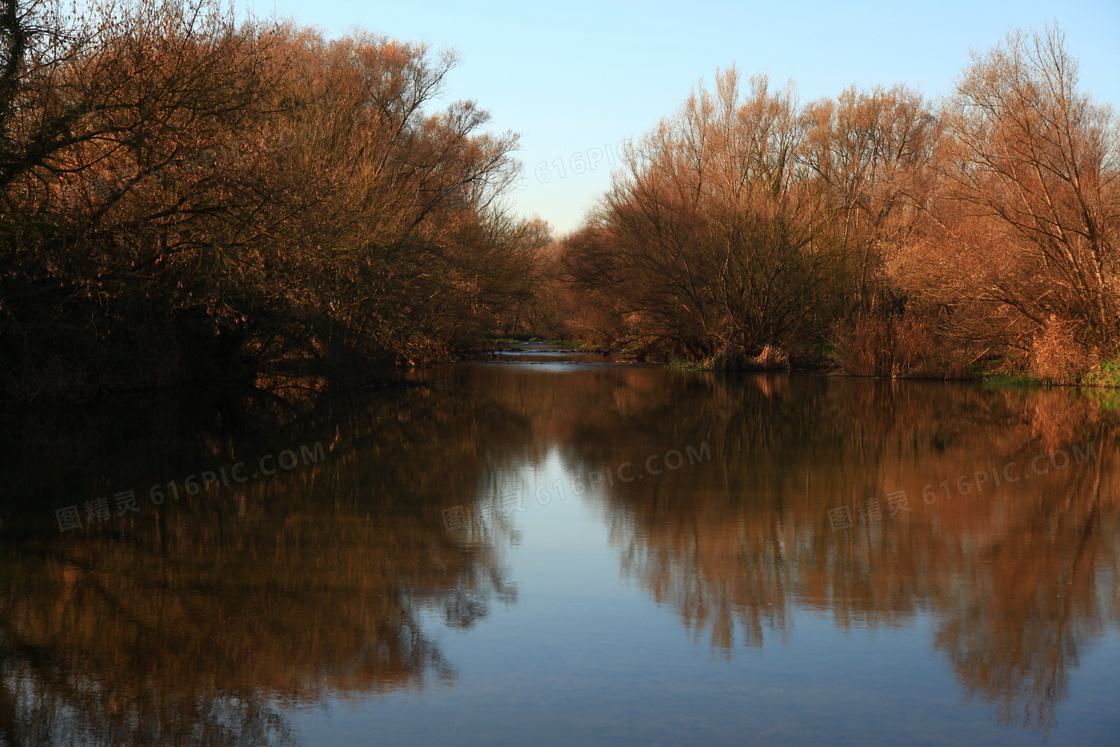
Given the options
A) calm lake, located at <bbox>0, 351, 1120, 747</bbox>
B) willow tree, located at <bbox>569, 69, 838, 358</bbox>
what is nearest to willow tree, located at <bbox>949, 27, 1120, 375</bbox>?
willow tree, located at <bbox>569, 69, 838, 358</bbox>

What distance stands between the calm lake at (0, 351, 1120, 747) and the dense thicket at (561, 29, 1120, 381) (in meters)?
14.1

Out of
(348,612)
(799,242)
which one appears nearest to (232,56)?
(348,612)

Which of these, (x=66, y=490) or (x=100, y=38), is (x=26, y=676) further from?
(x=100, y=38)

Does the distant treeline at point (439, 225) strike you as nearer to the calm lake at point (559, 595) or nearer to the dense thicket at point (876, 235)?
the dense thicket at point (876, 235)

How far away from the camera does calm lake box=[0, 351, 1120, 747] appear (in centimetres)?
384

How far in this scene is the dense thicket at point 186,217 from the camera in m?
14.7

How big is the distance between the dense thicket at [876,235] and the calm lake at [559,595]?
14055 mm

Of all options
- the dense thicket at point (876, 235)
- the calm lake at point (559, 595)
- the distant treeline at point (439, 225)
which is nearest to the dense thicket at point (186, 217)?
the distant treeline at point (439, 225)

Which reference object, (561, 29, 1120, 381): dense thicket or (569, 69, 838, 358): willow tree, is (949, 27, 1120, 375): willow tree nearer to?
(561, 29, 1120, 381): dense thicket

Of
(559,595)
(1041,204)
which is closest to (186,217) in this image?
(559,595)

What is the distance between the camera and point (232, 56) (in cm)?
1669

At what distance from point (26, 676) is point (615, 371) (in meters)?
29.2

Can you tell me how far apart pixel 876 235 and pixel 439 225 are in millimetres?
15495

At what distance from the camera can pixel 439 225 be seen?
32.3 m
